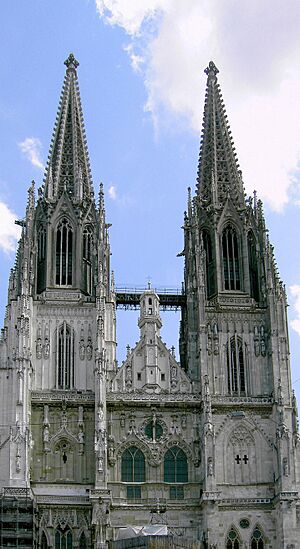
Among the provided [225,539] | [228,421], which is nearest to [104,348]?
[228,421]

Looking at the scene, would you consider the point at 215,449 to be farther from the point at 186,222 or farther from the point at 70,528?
the point at 186,222

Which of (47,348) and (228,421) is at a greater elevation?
(47,348)

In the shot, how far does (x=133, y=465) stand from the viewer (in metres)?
61.2

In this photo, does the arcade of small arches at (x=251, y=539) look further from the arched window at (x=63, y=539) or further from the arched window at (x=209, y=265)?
the arched window at (x=209, y=265)

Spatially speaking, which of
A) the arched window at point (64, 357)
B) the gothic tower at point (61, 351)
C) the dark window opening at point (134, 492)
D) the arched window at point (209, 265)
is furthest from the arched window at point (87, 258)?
the dark window opening at point (134, 492)

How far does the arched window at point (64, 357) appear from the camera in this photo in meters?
62.9

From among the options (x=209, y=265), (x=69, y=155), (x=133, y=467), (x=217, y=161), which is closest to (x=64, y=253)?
(x=69, y=155)

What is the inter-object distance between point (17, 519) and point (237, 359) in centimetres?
1789

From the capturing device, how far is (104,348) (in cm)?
6269

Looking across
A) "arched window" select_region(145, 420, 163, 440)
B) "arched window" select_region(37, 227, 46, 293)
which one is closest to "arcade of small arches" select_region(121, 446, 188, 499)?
"arched window" select_region(145, 420, 163, 440)

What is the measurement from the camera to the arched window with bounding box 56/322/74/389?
6294 centimetres

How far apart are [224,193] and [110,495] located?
79.0 ft

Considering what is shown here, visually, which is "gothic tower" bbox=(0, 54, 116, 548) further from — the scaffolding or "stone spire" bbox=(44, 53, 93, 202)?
the scaffolding

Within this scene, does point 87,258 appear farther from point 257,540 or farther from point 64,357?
point 257,540
